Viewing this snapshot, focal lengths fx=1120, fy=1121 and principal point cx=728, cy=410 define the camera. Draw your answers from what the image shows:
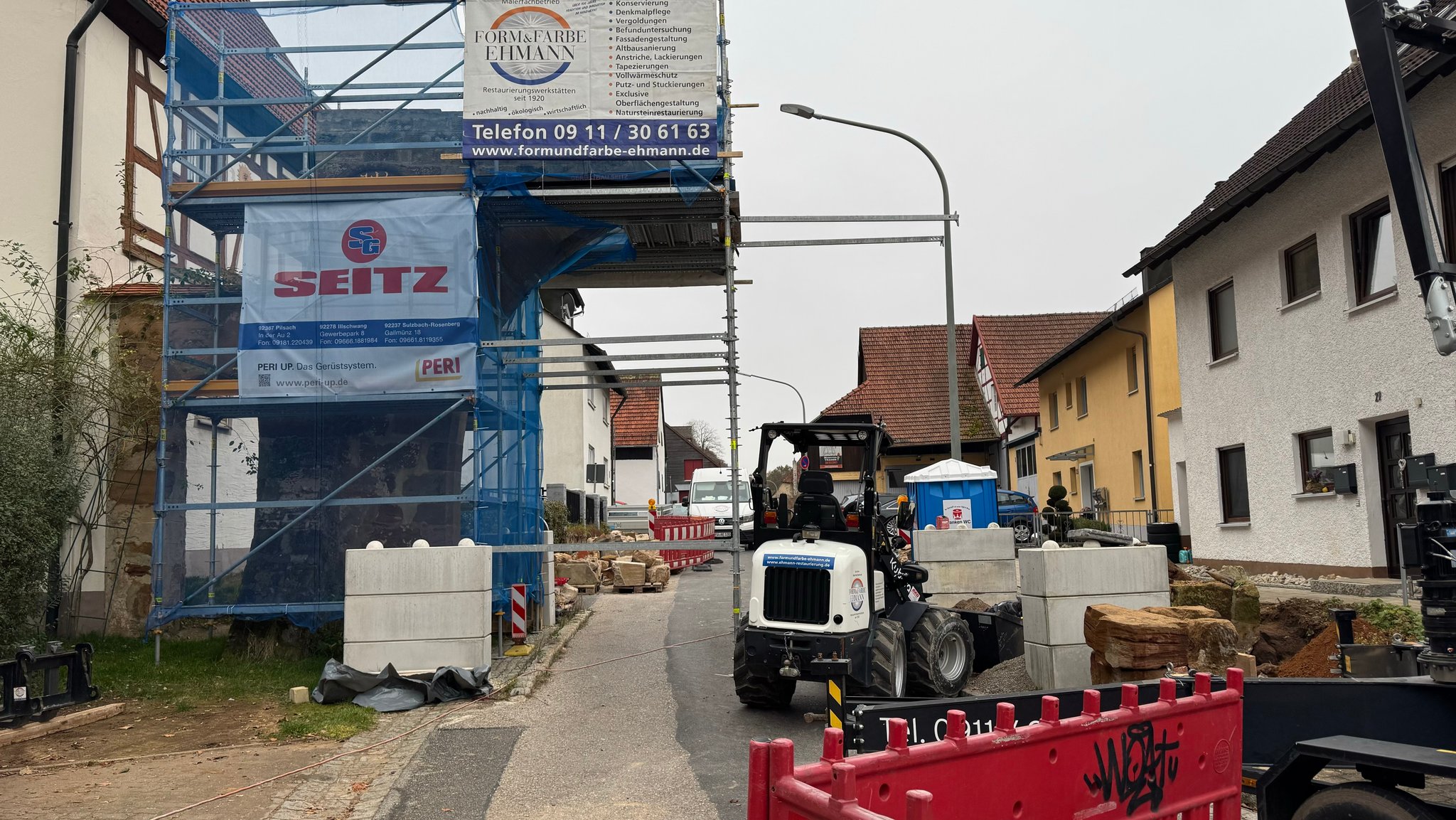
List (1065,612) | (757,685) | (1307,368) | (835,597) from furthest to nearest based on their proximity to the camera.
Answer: (1307,368) → (1065,612) → (757,685) → (835,597)

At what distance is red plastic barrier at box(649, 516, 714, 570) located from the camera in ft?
82.3

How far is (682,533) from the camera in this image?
91.0 feet

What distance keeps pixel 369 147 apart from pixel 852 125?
757 centimetres

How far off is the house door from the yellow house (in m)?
7.45

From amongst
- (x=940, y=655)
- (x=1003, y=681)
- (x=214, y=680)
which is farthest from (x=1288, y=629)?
(x=214, y=680)

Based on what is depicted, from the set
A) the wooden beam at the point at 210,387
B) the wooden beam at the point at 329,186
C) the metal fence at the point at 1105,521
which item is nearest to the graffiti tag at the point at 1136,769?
the wooden beam at the point at 329,186

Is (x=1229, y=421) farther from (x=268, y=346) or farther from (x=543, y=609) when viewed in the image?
(x=268, y=346)

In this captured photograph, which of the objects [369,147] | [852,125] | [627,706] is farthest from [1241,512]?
[369,147]

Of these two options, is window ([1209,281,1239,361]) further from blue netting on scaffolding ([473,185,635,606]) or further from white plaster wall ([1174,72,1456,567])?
blue netting on scaffolding ([473,185,635,606])

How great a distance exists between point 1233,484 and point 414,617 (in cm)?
1433

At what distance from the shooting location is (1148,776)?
4004 millimetres

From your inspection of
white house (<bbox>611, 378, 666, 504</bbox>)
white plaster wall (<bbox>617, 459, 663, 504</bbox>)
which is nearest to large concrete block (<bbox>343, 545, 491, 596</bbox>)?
white house (<bbox>611, 378, 666, 504</bbox>)

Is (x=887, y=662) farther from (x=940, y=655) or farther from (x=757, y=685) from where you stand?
(x=757, y=685)

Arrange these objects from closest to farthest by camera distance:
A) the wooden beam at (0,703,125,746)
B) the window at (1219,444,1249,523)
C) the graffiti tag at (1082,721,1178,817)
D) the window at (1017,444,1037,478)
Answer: the graffiti tag at (1082,721,1178,817) < the wooden beam at (0,703,125,746) < the window at (1219,444,1249,523) < the window at (1017,444,1037,478)
